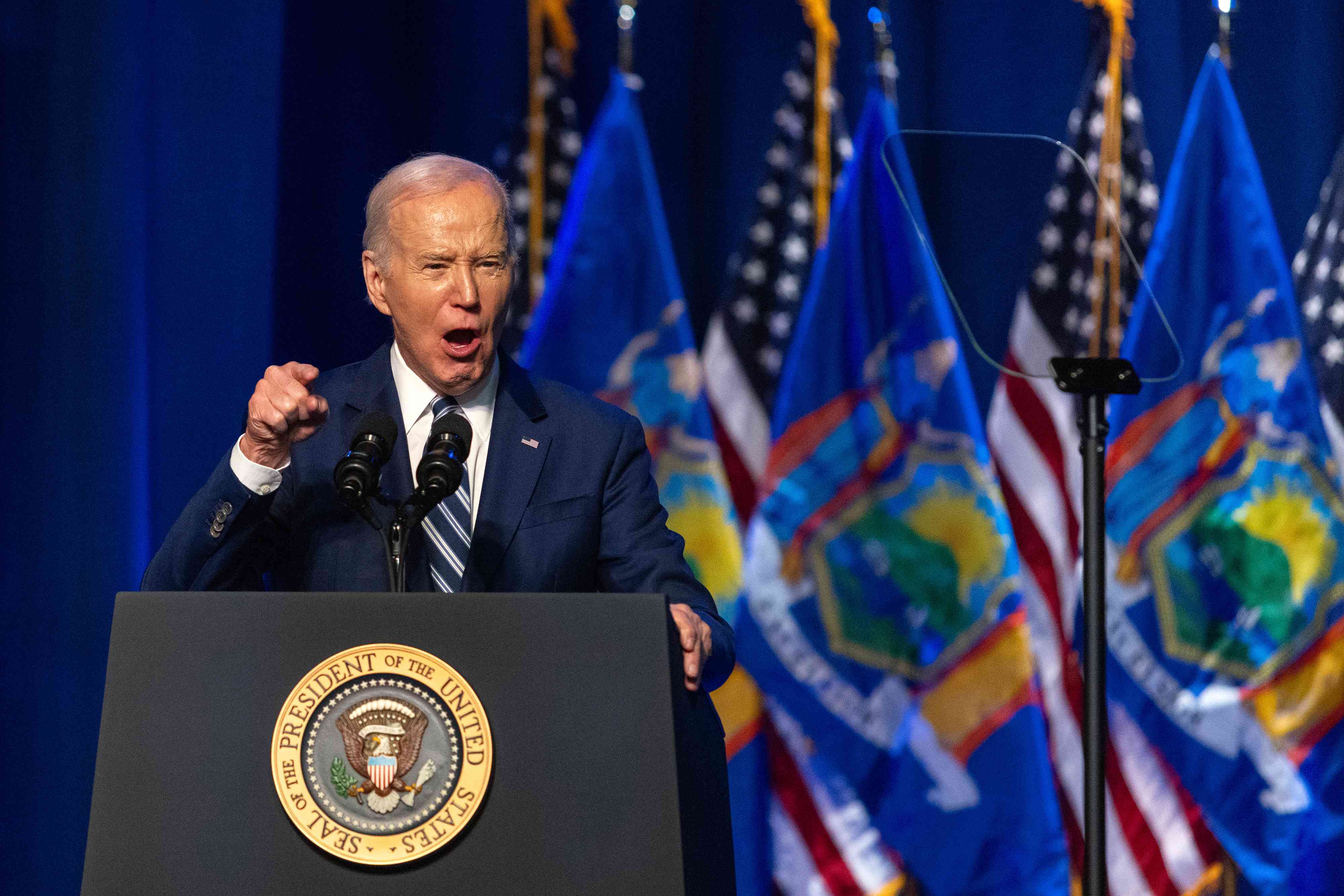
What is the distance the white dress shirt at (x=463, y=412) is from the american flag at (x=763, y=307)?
56.2 inches

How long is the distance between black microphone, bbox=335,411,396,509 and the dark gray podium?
127mm

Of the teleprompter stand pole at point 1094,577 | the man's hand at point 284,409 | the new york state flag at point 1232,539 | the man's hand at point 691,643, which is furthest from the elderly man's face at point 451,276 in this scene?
the new york state flag at point 1232,539

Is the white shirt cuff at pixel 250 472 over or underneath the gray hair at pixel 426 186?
underneath

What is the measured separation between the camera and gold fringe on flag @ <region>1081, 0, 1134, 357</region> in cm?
319

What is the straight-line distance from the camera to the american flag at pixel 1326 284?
10.3ft

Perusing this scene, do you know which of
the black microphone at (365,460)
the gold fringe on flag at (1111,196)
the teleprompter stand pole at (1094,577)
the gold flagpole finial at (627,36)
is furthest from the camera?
the gold flagpole finial at (627,36)

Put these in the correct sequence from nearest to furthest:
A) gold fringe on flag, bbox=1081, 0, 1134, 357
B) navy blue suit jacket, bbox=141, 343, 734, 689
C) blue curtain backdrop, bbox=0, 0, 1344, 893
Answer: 1. navy blue suit jacket, bbox=141, 343, 734, 689
2. blue curtain backdrop, bbox=0, 0, 1344, 893
3. gold fringe on flag, bbox=1081, 0, 1134, 357

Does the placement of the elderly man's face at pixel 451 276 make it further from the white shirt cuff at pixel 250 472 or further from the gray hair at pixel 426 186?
the white shirt cuff at pixel 250 472

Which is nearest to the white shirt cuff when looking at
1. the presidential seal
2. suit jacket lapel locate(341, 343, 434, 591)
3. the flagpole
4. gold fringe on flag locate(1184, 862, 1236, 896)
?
suit jacket lapel locate(341, 343, 434, 591)

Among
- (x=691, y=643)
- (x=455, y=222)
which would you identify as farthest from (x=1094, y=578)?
(x=455, y=222)

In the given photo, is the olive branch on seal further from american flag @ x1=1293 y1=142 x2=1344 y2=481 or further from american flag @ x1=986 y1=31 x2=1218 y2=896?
american flag @ x1=1293 y1=142 x2=1344 y2=481

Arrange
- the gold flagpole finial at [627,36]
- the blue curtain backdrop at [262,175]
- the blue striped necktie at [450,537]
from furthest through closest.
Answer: the gold flagpole finial at [627,36]
the blue curtain backdrop at [262,175]
the blue striped necktie at [450,537]

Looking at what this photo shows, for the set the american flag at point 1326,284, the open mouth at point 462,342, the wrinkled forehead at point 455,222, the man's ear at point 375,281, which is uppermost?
the american flag at point 1326,284

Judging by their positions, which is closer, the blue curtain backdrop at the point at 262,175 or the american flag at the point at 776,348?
the blue curtain backdrop at the point at 262,175
